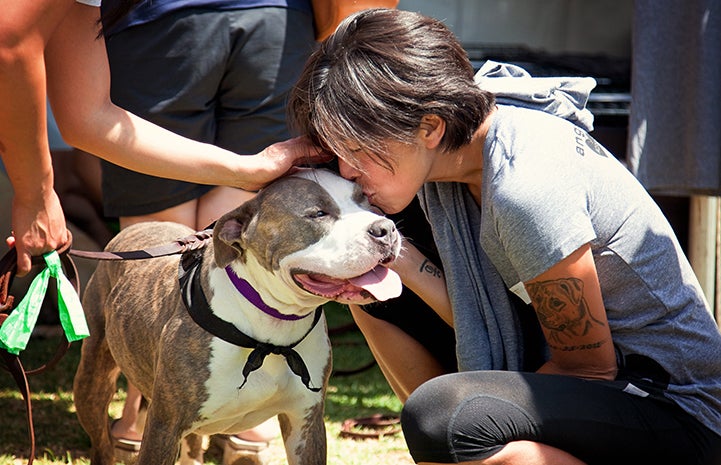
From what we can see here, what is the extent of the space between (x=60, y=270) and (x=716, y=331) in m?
1.97

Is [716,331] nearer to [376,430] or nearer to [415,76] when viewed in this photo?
[415,76]

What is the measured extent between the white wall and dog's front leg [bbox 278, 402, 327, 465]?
5.92 m

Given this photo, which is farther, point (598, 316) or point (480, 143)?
point (480, 143)

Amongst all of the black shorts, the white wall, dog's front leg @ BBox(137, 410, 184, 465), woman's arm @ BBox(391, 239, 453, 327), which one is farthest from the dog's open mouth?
the white wall

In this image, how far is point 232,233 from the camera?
2.92 meters

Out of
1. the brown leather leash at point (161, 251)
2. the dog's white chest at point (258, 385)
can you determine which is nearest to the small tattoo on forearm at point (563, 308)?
the dog's white chest at point (258, 385)

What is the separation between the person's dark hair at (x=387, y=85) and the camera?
273 centimetres

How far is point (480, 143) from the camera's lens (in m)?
2.95

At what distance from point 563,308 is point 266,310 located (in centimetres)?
87

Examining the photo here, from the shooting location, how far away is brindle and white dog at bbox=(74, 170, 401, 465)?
277 cm

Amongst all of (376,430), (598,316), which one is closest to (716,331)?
(598,316)

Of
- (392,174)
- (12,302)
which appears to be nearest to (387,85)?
(392,174)

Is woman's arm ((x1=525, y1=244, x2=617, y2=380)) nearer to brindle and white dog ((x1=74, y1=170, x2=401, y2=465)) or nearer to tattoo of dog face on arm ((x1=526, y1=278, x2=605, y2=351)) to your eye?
tattoo of dog face on arm ((x1=526, y1=278, x2=605, y2=351))

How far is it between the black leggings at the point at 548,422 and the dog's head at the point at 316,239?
0.35 meters
